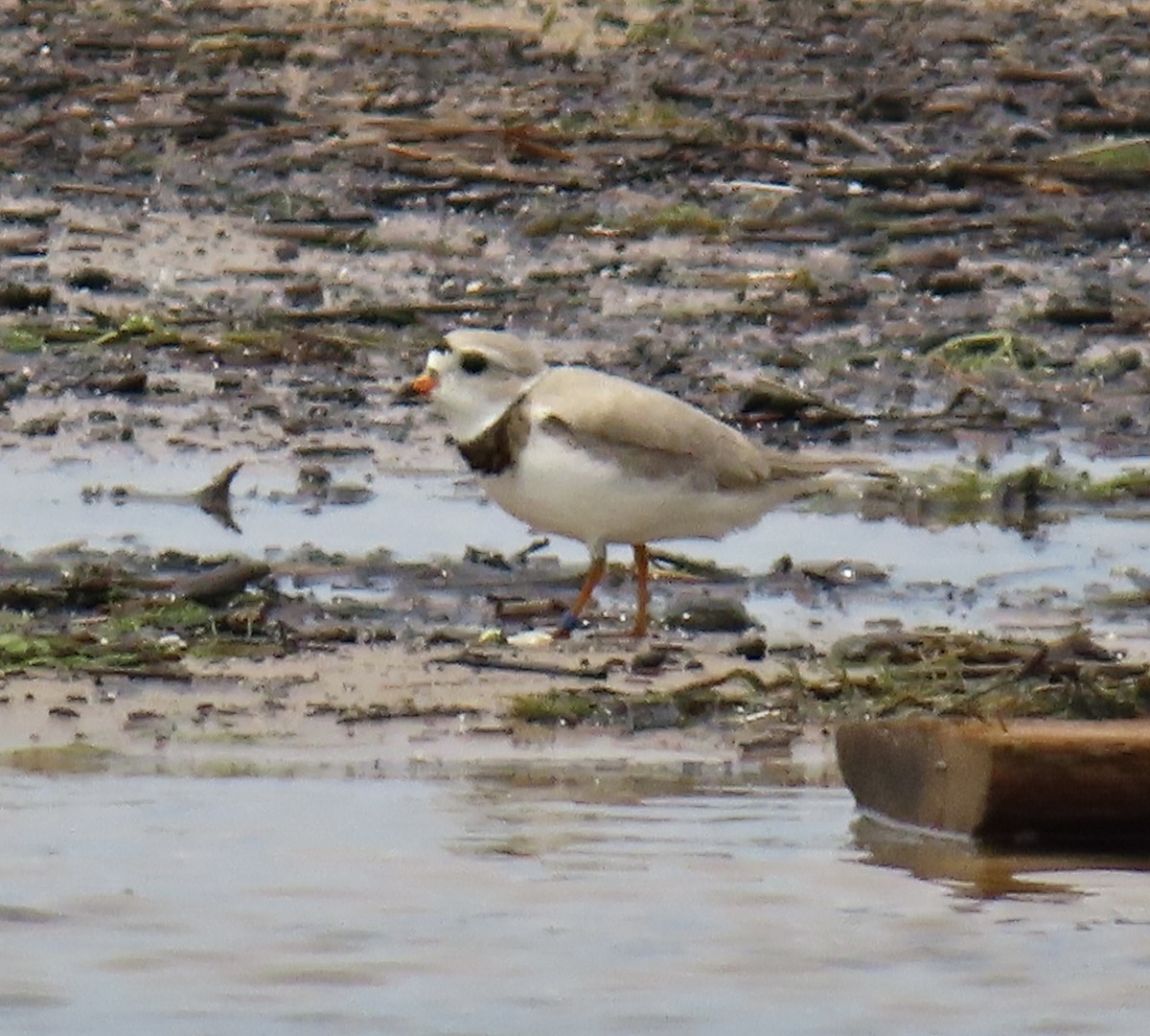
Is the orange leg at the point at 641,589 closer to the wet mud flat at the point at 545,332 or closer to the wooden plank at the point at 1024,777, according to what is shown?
the wet mud flat at the point at 545,332

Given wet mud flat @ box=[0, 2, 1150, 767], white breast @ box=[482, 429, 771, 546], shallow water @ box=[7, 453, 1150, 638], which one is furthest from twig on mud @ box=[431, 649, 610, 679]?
shallow water @ box=[7, 453, 1150, 638]

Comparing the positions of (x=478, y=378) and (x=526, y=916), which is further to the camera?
(x=478, y=378)

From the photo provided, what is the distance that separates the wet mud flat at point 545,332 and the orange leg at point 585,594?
0.08 m

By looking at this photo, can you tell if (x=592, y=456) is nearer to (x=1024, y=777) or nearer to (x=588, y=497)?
(x=588, y=497)

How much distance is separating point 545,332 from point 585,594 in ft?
14.5

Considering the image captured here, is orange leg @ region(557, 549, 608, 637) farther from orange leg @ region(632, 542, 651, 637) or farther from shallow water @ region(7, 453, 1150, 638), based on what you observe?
shallow water @ region(7, 453, 1150, 638)

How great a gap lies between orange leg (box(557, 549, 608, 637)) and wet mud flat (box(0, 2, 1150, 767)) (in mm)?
84

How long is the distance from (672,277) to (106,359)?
2.88 m

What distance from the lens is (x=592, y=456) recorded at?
326 inches

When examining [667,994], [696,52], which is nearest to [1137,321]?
[696,52]

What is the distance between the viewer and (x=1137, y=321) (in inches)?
519

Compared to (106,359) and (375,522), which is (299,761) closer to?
(375,522)

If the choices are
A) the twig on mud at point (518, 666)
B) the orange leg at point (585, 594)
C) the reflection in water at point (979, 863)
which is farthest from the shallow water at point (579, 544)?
the reflection in water at point (979, 863)

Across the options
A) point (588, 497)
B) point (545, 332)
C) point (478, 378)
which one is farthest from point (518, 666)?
point (545, 332)
